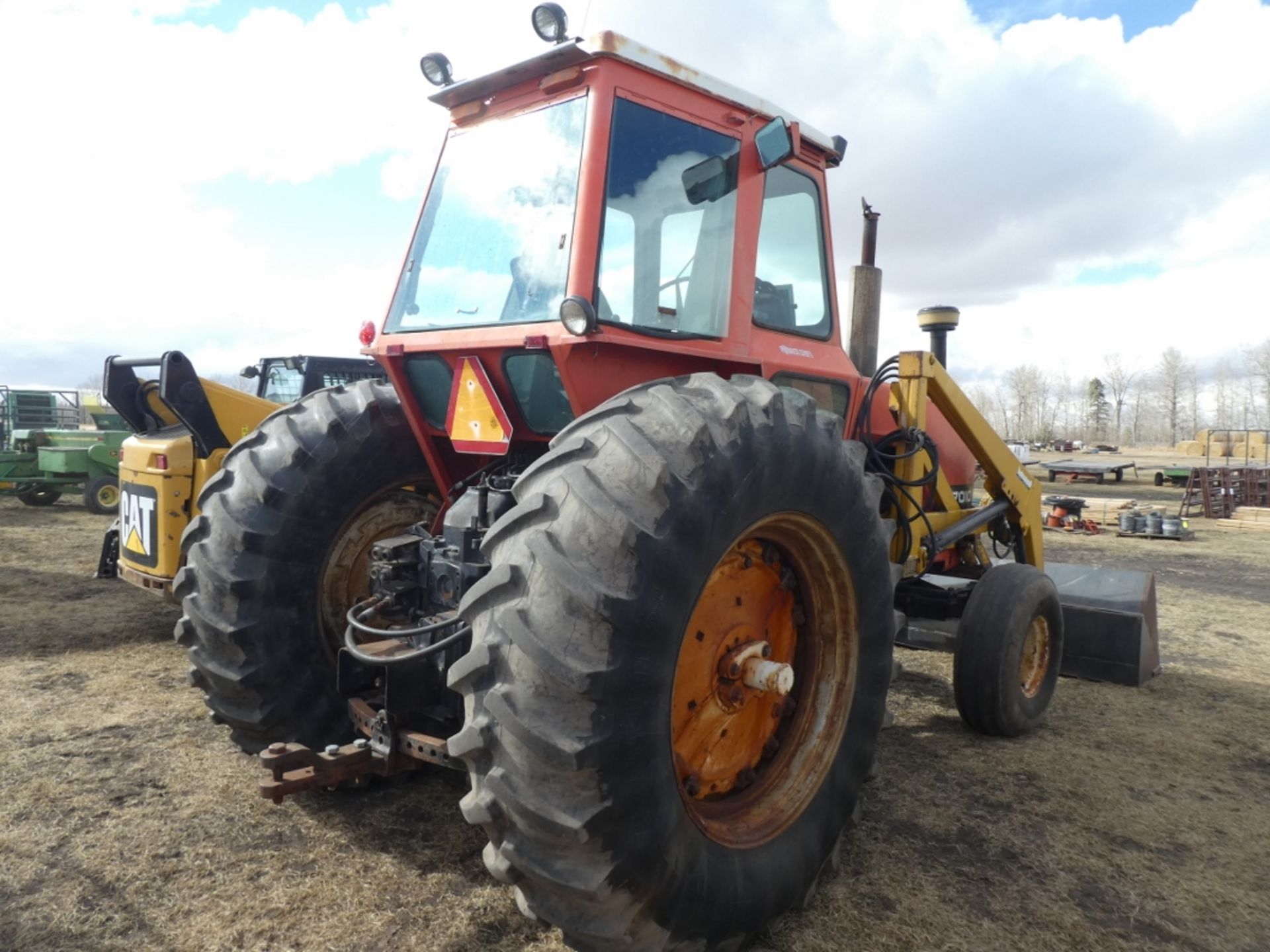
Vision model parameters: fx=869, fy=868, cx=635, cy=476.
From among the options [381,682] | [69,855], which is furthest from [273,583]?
[69,855]

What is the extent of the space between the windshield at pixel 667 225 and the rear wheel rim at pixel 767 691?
32.9 inches

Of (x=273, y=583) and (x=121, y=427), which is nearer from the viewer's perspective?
(x=273, y=583)

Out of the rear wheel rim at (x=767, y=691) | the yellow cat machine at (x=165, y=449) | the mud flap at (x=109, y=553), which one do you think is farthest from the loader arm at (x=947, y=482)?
the mud flap at (x=109, y=553)

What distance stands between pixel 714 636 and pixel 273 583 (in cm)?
157

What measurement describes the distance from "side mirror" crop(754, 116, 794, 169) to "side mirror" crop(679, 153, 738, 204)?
0.38ft

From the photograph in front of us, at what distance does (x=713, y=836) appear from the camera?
2336mm

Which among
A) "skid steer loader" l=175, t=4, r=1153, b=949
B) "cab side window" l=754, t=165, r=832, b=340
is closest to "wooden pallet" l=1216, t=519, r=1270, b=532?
"skid steer loader" l=175, t=4, r=1153, b=949

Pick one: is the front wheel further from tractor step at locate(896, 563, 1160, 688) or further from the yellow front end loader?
tractor step at locate(896, 563, 1160, 688)

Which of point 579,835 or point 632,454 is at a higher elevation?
point 632,454

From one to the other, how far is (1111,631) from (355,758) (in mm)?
4450

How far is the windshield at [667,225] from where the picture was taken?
2.80 m

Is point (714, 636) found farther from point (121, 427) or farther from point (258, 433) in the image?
point (121, 427)

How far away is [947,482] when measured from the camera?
4.77m

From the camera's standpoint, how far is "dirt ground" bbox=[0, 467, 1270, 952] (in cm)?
252
